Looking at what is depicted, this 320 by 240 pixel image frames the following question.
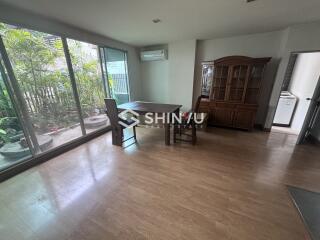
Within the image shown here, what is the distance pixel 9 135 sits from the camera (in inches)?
88.2

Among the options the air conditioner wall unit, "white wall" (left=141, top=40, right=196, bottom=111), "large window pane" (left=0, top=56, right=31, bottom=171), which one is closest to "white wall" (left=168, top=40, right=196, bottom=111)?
"white wall" (left=141, top=40, right=196, bottom=111)

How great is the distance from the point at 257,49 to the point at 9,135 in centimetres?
542

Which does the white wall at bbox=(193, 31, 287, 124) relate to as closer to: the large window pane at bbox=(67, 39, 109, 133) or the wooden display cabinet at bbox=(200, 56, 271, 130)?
the wooden display cabinet at bbox=(200, 56, 271, 130)

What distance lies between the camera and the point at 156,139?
11.2 ft

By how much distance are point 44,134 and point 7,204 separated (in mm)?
1282

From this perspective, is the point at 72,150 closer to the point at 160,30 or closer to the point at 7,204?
the point at 7,204

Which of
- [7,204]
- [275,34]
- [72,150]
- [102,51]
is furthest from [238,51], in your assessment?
[7,204]

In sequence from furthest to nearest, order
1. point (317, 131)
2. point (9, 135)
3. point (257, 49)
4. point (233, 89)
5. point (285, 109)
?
point (285, 109)
point (233, 89)
point (257, 49)
point (317, 131)
point (9, 135)

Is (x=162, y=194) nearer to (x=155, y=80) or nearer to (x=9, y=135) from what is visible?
(x=9, y=135)

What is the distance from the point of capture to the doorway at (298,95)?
3.29m

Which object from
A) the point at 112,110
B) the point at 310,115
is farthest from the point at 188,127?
the point at 310,115

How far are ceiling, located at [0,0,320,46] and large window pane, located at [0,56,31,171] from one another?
131cm

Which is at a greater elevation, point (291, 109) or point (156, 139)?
point (291, 109)

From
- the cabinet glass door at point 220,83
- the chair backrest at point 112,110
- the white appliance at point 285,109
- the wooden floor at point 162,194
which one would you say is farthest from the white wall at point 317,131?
the chair backrest at point 112,110
